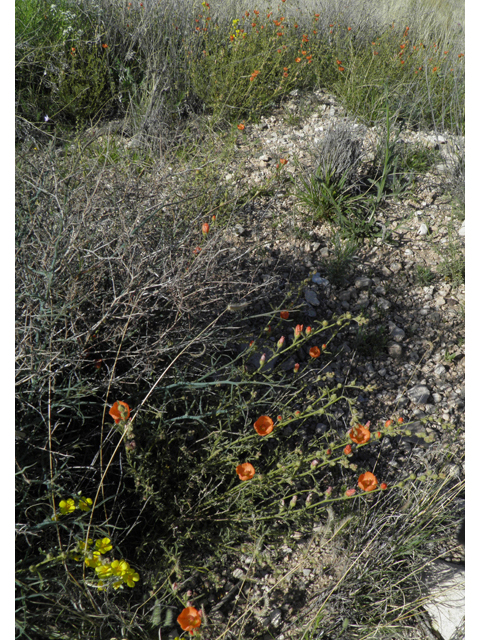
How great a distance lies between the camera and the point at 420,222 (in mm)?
2916

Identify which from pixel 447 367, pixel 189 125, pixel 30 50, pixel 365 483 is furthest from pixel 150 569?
pixel 30 50

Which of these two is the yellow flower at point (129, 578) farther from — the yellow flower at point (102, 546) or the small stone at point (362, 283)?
the small stone at point (362, 283)

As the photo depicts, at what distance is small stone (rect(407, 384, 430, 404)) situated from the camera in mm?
2098

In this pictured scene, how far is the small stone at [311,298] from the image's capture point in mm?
2389

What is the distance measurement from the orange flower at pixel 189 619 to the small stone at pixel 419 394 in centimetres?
141

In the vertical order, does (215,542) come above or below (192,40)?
below

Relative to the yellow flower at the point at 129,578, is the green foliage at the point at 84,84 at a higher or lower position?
higher

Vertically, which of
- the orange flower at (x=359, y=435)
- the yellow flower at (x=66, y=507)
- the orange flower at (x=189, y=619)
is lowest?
the orange flower at (x=189, y=619)

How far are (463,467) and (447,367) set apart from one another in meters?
0.55

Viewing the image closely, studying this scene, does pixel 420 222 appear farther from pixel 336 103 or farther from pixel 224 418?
pixel 224 418

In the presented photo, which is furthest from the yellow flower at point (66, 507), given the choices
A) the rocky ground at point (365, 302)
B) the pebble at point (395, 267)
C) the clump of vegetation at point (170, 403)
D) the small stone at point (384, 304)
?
the pebble at point (395, 267)

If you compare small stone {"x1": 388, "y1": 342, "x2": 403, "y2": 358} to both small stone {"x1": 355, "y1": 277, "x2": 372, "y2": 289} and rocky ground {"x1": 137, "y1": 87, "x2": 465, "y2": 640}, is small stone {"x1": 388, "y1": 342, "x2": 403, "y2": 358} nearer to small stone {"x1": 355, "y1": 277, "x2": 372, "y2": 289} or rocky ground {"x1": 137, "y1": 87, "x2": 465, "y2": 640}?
rocky ground {"x1": 137, "y1": 87, "x2": 465, "y2": 640}

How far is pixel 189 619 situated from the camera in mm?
1172

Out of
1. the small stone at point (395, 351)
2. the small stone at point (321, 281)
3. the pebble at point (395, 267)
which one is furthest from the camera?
the pebble at point (395, 267)
